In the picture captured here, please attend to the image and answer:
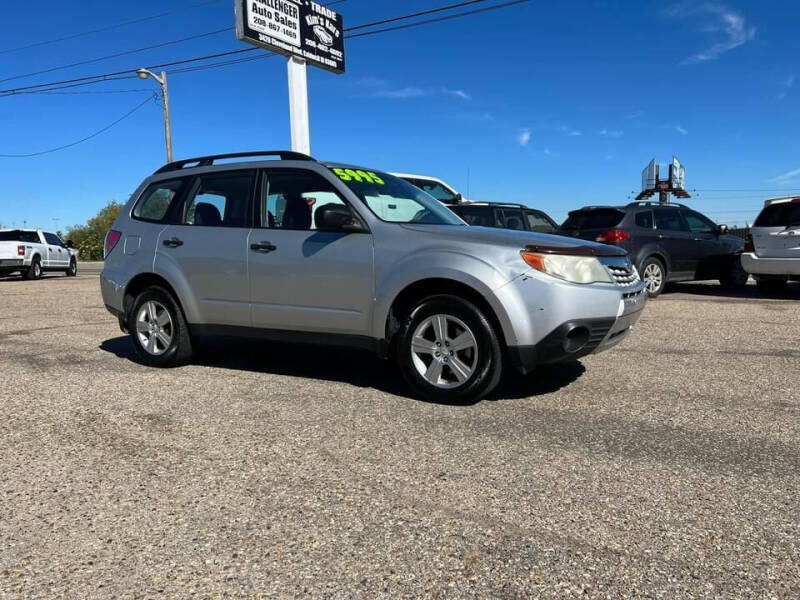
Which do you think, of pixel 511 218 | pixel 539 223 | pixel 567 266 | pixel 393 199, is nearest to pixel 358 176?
pixel 393 199

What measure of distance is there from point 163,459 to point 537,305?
2.42 metres

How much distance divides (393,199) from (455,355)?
1.51 meters

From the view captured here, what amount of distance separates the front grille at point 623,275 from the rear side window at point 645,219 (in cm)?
651

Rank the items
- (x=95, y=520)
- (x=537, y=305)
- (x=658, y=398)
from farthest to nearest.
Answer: (x=658, y=398) < (x=537, y=305) < (x=95, y=520)

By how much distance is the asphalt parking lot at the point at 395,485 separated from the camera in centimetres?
219

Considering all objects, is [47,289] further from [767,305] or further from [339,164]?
[767,305]

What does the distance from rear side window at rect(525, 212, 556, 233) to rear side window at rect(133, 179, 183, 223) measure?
714cm

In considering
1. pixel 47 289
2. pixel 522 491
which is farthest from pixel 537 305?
pixel 47 289

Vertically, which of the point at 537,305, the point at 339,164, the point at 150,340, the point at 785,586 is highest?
the point at 339,164

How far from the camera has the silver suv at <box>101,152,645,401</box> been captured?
403 centimetres

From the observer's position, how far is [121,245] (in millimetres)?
5828

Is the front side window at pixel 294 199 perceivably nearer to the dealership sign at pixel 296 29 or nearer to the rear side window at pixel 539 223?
the rear side window at pixel 539 223

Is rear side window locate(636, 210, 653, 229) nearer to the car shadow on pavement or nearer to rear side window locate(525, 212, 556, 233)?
rear side window locate(525, 212, 556, 233)

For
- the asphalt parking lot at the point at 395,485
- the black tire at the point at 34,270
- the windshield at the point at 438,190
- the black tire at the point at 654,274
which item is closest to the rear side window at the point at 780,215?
the black tire at the point at 654,274
